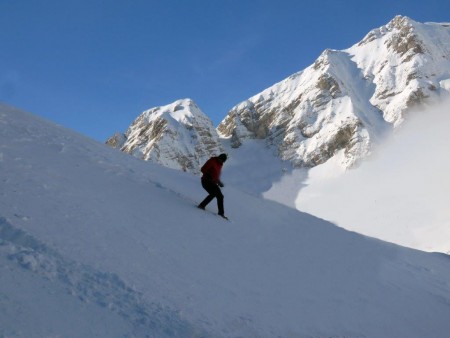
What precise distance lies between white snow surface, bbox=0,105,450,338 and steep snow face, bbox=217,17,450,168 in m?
108

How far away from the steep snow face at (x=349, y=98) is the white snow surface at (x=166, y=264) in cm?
10759

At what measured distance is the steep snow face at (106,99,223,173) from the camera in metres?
130

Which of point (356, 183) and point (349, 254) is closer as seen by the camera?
point (349, 254)

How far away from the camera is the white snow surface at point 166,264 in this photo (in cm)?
582

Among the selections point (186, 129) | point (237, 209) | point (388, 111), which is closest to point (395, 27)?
point (388, 111)

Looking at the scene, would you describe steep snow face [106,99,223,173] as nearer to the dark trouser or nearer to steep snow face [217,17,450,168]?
steep snow face [217,17,450,168]

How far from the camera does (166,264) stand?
772cm

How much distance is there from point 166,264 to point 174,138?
12875cm

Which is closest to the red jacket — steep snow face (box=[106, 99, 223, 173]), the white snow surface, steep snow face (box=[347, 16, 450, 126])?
the white snow surface

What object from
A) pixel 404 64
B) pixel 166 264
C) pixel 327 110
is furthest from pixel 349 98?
pixel 166 264

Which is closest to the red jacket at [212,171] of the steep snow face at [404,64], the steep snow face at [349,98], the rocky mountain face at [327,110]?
the rocky mountain face at [327,110]

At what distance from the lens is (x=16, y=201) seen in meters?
7.99

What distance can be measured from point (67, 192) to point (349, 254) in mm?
6631

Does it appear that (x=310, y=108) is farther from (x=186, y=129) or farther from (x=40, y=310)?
(x=40, y=310)
